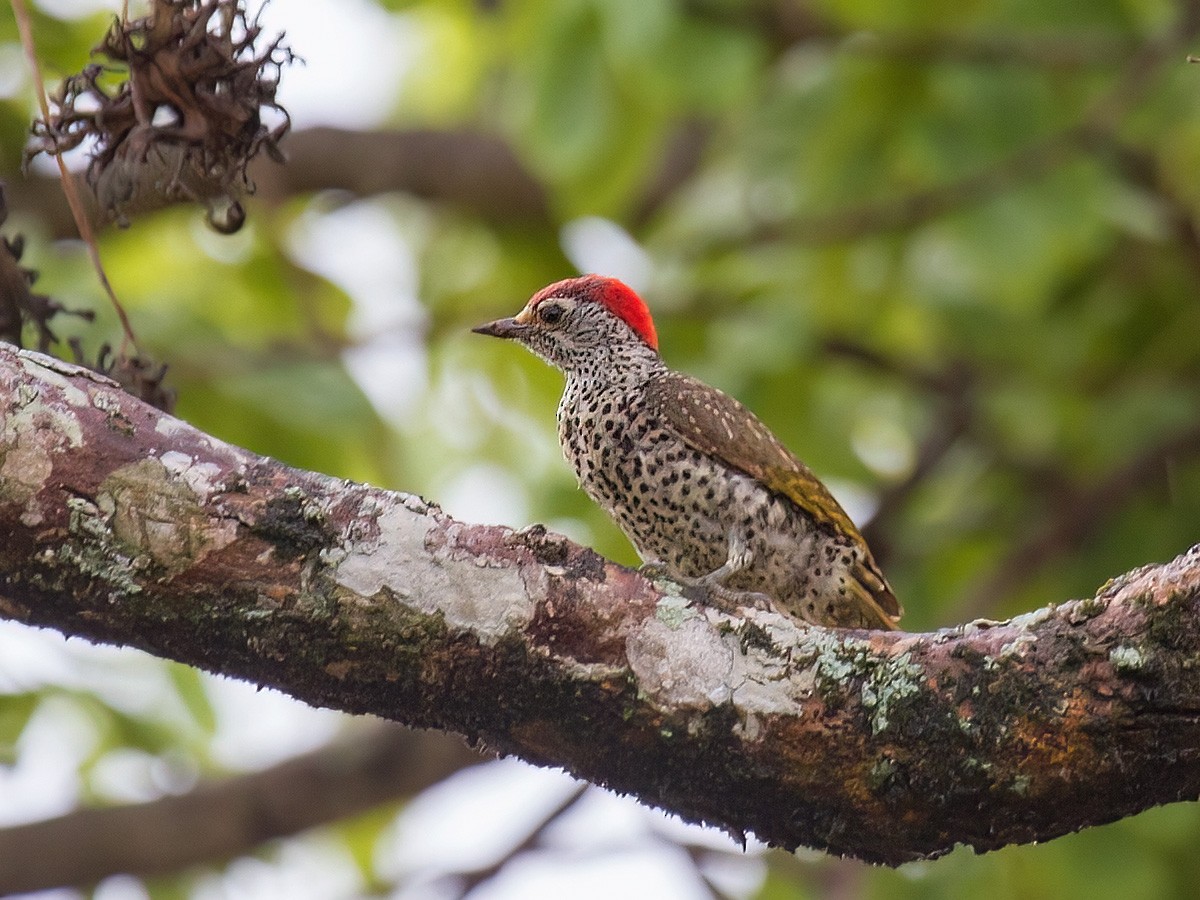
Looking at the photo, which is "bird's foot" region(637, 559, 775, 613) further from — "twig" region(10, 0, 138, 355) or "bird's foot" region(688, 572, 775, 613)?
"twig" region(10, 0, 138, 355)

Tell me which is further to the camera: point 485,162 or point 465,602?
point 485,162

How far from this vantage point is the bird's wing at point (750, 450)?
456cm

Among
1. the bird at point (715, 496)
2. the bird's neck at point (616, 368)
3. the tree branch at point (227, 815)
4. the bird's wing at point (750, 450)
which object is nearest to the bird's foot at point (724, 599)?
the bird at point (715, 496)

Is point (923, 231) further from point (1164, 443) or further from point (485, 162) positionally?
point (485, 162)

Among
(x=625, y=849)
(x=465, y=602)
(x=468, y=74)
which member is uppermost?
(x=468, y=74)

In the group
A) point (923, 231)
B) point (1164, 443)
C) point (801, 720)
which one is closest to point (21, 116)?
point (801, 720)

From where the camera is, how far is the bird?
14.9 feet

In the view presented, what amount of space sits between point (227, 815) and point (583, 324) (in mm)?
2664

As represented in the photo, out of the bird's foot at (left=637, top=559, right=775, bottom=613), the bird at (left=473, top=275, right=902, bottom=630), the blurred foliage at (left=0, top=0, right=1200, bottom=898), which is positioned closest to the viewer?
the bird's foot at (left=637, top=559, right=775, bottom=613)

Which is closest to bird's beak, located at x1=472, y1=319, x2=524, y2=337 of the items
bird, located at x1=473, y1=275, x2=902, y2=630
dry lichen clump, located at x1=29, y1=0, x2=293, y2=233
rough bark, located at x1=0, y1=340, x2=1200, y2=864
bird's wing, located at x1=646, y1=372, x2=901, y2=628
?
bird, located at x1=473, y1=275, x2=902, y2=630

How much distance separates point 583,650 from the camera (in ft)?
9.41

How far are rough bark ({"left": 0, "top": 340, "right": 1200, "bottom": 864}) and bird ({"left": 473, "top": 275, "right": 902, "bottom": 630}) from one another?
1.43 m

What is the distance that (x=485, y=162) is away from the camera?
8016mm

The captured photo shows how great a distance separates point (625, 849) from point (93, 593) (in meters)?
3.78
